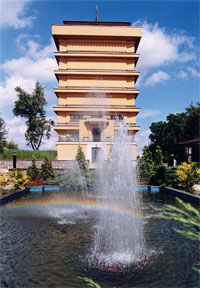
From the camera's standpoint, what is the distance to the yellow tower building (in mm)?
36719

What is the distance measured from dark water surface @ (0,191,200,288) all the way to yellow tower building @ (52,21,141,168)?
88.9 feet

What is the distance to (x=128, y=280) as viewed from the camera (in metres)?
4.80

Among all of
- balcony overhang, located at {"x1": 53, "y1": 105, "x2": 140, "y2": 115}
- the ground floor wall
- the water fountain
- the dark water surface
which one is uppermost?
balcony overhang, located at {"x1": 53, "y1": 105, "x2": 140, "y2": 115}

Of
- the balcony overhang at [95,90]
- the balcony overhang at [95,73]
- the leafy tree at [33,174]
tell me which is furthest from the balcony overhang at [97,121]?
the leafy tree at [33,174]

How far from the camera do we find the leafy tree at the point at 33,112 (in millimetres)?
41906

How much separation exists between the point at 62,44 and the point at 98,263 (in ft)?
124

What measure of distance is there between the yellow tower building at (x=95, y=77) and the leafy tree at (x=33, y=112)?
6.39 m

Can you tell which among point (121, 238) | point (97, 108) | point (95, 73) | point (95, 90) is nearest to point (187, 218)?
point (121, 238)

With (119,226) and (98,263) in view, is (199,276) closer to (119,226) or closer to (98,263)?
(98,263)

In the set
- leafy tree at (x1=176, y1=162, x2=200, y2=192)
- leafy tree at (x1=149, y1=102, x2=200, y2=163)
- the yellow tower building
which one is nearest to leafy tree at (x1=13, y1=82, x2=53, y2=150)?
the yellow tower building

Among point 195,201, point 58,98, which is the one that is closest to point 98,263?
point 195,201

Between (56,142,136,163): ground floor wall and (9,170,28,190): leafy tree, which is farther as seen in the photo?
(56,142,136,163): ground floor wall

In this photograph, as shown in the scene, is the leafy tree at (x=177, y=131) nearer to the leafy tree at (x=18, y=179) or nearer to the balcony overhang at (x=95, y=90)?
the balcony overhang at (x=95, y=90)

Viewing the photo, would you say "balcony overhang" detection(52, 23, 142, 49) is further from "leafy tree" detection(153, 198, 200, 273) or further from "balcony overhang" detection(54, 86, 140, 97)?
"leafy tree" detection(153, 198, 200, 273)
